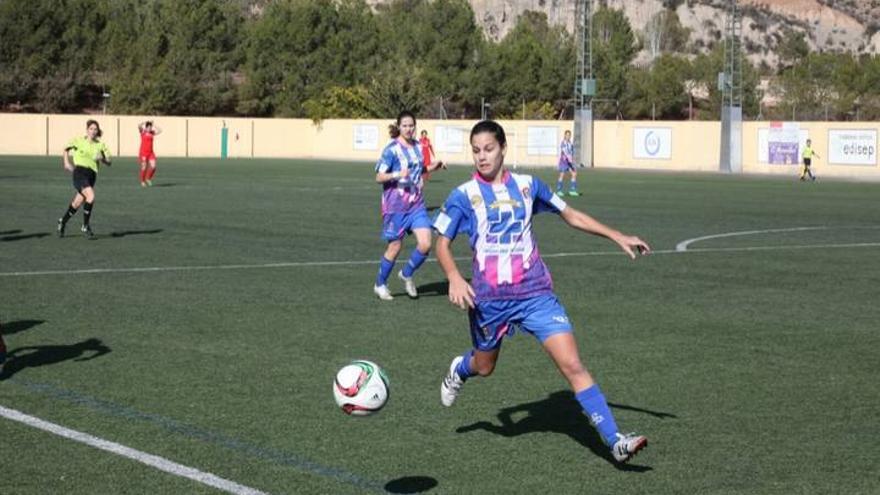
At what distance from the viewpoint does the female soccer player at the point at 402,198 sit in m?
14.6

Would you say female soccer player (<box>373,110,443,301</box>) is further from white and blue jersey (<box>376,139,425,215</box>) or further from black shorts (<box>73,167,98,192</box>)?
black shorts (<box>73,167,98,192</box>)

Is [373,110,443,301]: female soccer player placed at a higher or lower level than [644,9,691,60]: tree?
lower

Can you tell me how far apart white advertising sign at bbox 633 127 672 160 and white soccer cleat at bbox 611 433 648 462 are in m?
57.8

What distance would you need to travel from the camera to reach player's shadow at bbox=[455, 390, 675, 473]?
798 cm

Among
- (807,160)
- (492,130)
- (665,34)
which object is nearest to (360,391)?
(492,130)

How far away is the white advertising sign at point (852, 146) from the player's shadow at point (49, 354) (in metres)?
49.6

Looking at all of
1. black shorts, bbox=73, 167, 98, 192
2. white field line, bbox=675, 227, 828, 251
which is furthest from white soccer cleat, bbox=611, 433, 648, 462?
black shorts, bbox=73, 167, 98, 192

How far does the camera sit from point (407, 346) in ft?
36.9

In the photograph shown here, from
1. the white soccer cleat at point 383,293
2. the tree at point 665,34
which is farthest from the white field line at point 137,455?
the tree at point 665,34

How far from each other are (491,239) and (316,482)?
5.47 feet

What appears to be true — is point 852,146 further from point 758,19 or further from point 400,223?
point 758,19

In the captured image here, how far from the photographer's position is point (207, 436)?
786 centimetres

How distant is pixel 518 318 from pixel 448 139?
65101 millimetres

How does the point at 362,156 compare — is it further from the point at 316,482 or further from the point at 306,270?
the point at 316,482
